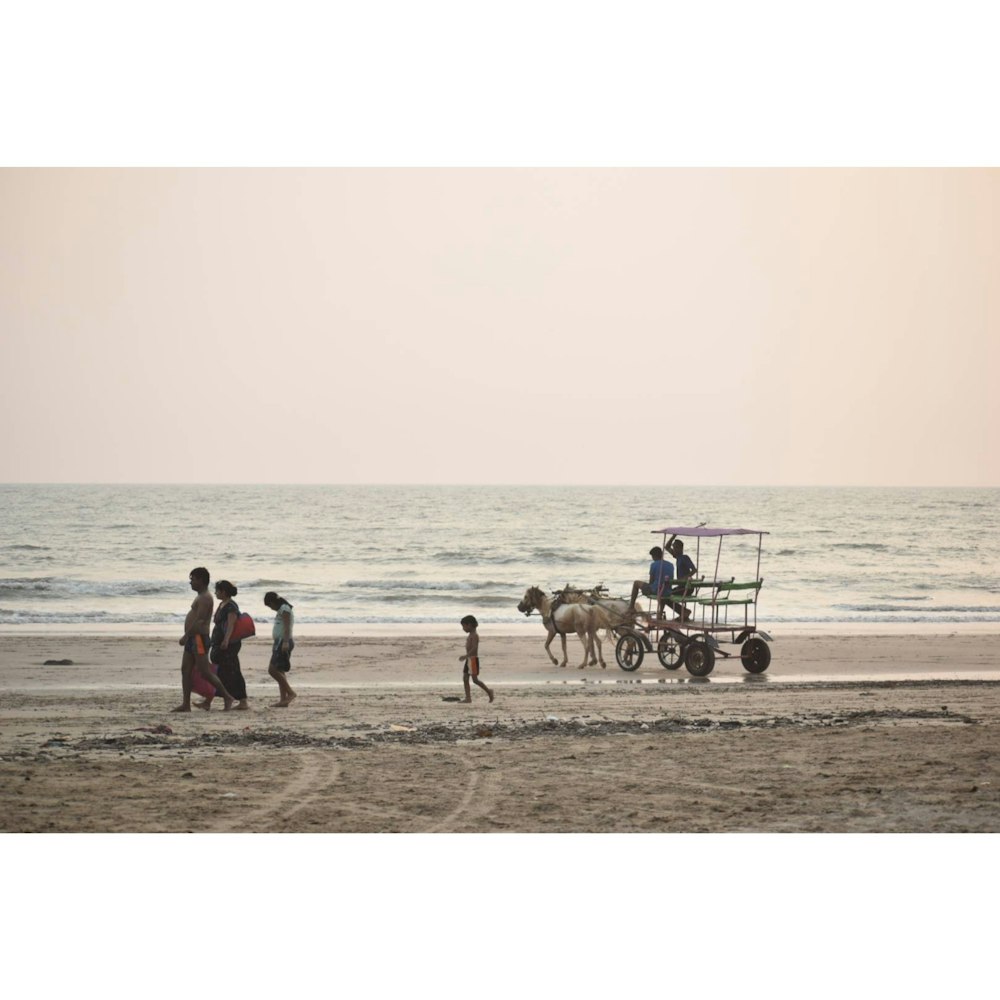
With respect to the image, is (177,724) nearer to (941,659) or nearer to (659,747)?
(659,747)

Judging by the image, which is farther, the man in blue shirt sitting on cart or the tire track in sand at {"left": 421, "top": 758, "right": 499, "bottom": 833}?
the man in blue shirt sitting on cart

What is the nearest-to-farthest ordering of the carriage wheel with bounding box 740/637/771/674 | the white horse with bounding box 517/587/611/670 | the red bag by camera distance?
the red bag → the carriage wheel with bounding box 740/637/771/674 → the white horse with bounding box 517/587/611/670

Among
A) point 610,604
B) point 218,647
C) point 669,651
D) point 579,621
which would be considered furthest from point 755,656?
point 218,647

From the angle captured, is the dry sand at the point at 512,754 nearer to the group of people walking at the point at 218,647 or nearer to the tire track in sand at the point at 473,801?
the tire track in sand at the point at 473,801

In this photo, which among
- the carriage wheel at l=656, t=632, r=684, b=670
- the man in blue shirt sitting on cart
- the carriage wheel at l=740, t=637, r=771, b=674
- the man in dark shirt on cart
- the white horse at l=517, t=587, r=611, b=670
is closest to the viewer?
the man in dark shirt on cart

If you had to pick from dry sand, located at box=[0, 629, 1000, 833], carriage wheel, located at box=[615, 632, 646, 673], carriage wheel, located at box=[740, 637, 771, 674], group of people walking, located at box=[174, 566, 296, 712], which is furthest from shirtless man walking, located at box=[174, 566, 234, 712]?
carriage wheel, located at box=[740, 637, 771, 674]

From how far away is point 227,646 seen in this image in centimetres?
1308

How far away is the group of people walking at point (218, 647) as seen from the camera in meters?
12.8

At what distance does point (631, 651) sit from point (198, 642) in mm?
7026

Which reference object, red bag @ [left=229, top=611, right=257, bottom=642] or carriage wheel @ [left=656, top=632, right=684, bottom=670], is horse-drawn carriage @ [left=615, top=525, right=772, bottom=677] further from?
red bag @ [left=229, top=611, right=257, bottom=642]

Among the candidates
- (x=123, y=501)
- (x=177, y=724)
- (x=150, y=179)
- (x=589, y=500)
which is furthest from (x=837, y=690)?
(x=589, y=500)

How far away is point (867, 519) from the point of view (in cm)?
6819

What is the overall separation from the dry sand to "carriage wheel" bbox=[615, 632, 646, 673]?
16 centimetres

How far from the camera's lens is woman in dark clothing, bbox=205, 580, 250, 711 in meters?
12.9
